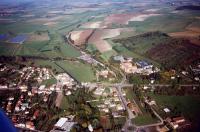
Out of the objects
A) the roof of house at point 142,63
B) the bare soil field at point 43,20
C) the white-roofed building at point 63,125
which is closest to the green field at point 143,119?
the white-roofed building at point 63,125

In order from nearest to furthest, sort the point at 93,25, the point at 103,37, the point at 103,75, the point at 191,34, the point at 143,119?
1. the point at 143,119
2. the point at 103,75
3. the point at 191,34
4. the point at 103,37
5. the point at 93,25

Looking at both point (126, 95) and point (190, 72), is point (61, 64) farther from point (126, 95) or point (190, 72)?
point (190, 72)

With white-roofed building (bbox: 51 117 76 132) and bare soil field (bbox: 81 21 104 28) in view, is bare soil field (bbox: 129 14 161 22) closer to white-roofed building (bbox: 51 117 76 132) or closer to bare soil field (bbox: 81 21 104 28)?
bare soil field (bbox: 81 21 104 28)

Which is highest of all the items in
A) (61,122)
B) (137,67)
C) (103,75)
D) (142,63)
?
(142,63)

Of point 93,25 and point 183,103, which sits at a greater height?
point 93,25

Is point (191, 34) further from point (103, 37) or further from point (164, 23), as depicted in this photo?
point (103, 37)

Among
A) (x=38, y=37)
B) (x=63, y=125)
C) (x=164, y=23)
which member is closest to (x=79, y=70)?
(x=63, y=125)
